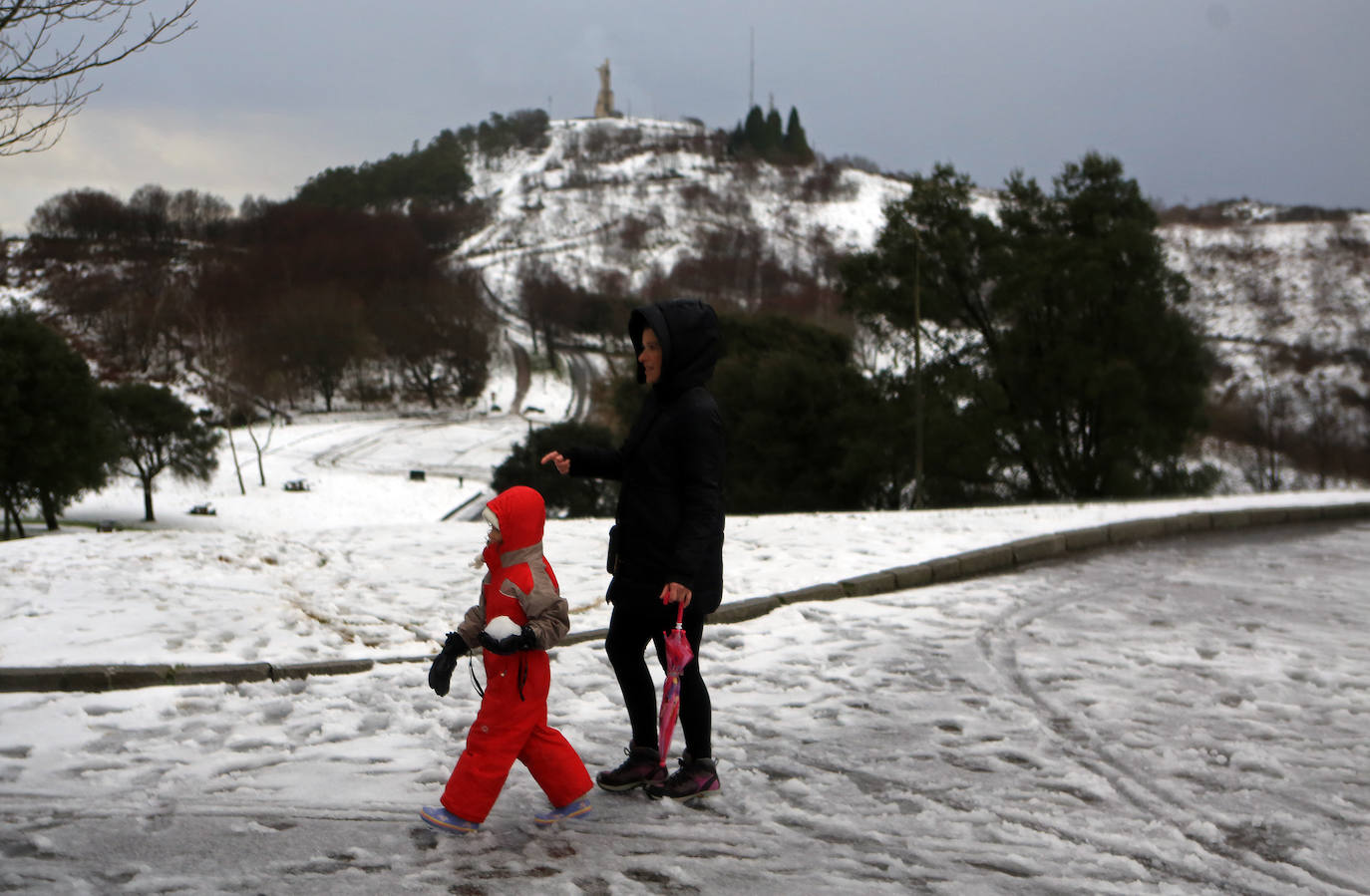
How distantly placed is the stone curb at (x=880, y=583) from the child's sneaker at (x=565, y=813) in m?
2.46

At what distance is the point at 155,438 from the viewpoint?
51.5m

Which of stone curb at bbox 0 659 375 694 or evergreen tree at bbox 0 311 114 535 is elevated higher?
evergreen tree at bbox 0 311 114 535

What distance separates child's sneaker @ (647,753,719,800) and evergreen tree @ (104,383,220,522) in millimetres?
51074

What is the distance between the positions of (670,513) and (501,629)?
782 mm

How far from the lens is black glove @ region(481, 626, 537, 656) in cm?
380

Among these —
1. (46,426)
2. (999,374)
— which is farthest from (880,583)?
(46,426)

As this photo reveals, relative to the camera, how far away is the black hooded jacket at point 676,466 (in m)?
4.09

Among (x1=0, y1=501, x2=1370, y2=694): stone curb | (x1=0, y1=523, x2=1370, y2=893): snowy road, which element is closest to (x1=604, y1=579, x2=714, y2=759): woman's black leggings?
(x1=0, y1=523, x2=1370, y2=893): snowy road

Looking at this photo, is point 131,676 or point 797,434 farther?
point 797,434

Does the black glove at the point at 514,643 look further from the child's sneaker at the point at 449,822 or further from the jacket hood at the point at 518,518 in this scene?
the child's sneaker at the point at 449,822

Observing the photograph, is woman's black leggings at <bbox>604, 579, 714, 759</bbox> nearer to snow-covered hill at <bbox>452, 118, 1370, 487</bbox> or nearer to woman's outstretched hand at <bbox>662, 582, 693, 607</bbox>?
woman's outstretched hand at <bbox>662, 582, 693, 607</bbox>

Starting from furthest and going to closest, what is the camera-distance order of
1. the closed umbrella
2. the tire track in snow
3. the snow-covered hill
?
the snow-covered hill < the closed umbrella < the tire track in snow

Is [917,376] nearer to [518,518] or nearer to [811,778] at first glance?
[811,778]

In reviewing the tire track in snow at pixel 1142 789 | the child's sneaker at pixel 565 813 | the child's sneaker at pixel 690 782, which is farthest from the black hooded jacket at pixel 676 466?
the tire track in snow at pixel 1142 789
